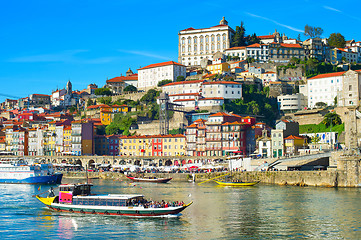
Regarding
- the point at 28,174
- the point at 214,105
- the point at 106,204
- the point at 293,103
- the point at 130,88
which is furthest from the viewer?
the point at 130,88

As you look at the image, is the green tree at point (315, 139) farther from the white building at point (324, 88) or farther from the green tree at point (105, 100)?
the green tree at point (105, 100)

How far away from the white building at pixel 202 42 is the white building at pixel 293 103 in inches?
1248

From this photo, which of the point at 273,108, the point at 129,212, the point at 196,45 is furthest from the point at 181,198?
the point at 196,45

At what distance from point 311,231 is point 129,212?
14.1 meters

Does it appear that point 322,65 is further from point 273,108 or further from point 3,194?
point 3,194

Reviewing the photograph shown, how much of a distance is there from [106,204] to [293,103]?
239 ft

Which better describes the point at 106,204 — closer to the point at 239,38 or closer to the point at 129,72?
the point at 239,38

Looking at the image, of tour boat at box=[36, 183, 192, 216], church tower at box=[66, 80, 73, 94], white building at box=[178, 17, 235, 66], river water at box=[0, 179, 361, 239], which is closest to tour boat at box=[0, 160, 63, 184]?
river water at box=[0, 179, 361, 239]

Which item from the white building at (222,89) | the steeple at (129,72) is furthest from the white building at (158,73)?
the steeple at (129,72)

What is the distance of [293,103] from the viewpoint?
10669cm

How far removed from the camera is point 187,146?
8719cm

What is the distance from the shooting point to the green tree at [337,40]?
140 meters

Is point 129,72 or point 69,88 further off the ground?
point 129,72

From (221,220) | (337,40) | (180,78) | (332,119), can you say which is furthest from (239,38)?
(221,220)
